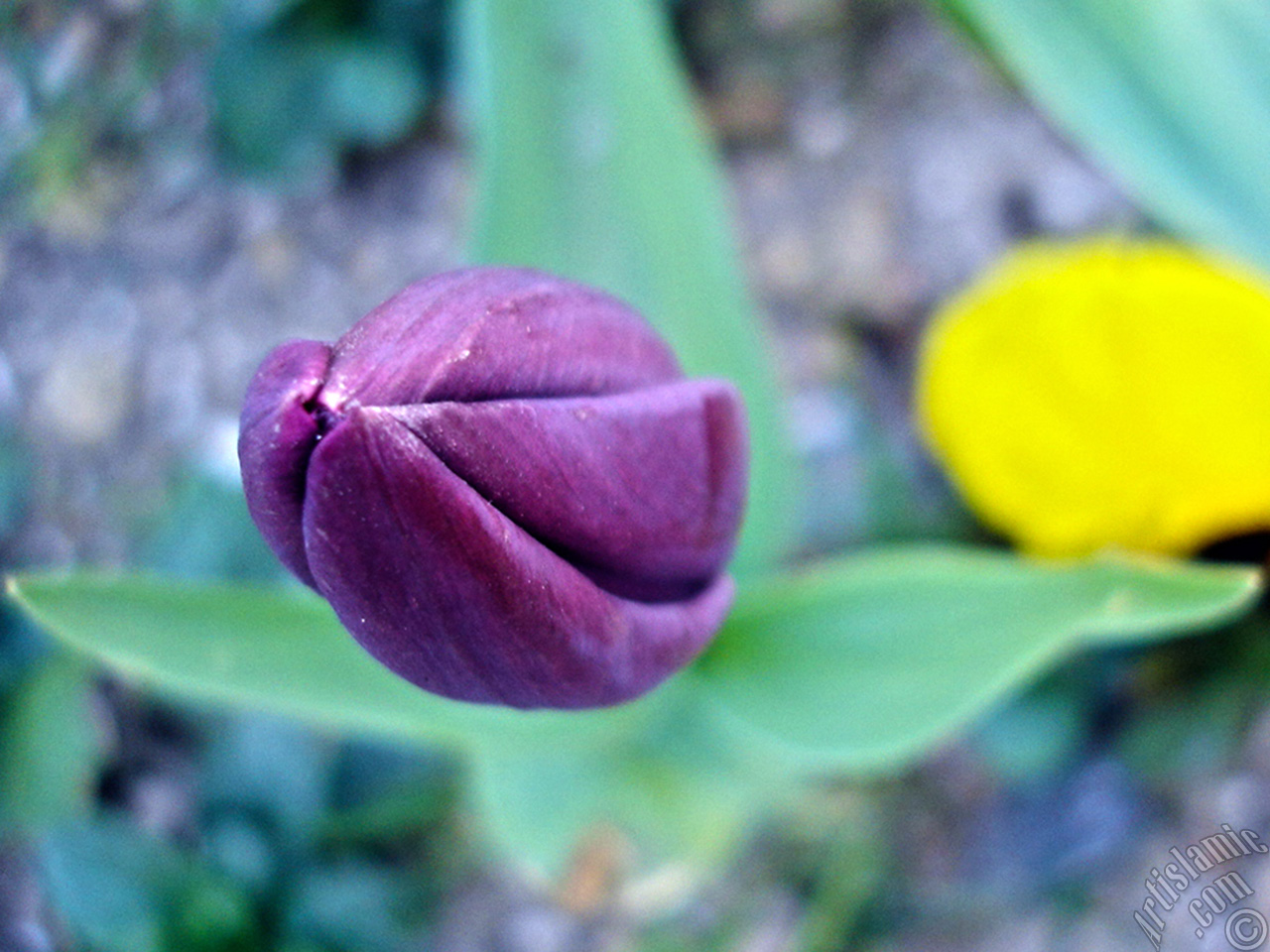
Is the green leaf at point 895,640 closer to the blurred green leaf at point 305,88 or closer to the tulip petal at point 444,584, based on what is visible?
the tulip petal at point 444,584

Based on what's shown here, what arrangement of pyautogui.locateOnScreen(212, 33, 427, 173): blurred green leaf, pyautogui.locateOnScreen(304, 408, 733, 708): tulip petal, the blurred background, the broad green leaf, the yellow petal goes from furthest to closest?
pyautogui.locateOnScreen(212, 33, 427, 173): blurred green leaf < the blurred background < the yellow petal < the broad green leaf < pyautogui.locateOnScreen(304, 408, 733, 708): tulip petal

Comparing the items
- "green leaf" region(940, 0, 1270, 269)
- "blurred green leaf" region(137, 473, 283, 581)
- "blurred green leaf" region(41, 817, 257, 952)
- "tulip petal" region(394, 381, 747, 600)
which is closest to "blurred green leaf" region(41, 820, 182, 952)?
"blurred green leaf" region(41, 817, 257, 952)

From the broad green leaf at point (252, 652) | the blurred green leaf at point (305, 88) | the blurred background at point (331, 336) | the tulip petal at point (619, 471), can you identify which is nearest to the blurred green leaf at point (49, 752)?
the blurred background at point (331, 336)

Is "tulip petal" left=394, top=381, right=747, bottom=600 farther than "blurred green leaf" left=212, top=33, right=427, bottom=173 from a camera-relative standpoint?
No

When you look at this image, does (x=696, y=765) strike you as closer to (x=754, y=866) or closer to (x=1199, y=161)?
(x=754, y=866)

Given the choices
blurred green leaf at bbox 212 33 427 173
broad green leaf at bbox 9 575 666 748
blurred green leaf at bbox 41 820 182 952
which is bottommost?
blurred green leaf at bbox 41 820 182 952

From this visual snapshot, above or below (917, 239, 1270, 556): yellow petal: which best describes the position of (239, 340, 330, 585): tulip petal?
above

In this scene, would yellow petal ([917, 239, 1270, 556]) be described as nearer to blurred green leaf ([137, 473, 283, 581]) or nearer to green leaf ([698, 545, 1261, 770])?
green leaf ([698, 545, 1261, 770])

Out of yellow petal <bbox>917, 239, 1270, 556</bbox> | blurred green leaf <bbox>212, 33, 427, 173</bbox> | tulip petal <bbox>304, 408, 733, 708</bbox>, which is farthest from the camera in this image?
blurred green leaf <bbox>212, 33, 427, 173</bbox>
